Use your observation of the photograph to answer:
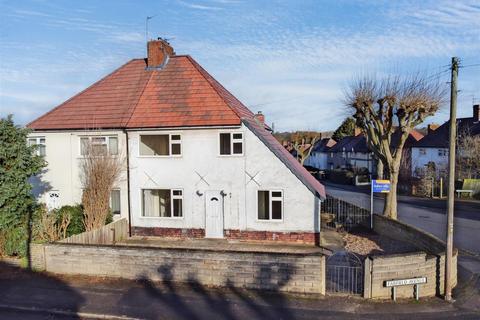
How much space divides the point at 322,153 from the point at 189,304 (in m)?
62.1

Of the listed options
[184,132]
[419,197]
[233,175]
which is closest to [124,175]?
[184,132]

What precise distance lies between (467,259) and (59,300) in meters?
13.2

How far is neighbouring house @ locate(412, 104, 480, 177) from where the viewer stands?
38037 mm

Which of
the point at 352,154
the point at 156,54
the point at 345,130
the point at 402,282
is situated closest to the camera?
the point at 402,282

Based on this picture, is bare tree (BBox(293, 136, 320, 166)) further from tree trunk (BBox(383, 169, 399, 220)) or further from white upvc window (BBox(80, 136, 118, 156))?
white upvc window (BBox(80, 136, 118, 156))

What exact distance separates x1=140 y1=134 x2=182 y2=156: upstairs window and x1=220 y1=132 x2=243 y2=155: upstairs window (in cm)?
192

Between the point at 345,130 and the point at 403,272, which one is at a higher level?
the point at 345,130

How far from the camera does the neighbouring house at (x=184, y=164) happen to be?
15969 mm

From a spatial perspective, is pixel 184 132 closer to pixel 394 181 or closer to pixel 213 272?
pixel 213 272

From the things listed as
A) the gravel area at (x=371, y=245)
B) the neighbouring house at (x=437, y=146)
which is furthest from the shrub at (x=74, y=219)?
the neighbouring house at (x=437, y=146)

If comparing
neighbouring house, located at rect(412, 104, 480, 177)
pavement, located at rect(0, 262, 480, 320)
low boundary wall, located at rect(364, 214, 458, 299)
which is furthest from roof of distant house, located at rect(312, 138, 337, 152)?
pavement, located at rect(0, 262, 480, 320)

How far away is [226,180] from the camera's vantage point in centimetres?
1625

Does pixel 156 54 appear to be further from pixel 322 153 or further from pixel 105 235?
pixel 322 153

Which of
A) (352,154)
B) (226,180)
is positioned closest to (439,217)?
(226,180)
